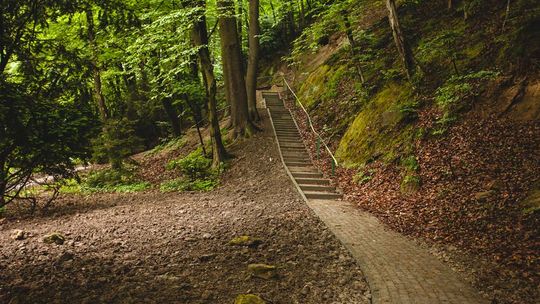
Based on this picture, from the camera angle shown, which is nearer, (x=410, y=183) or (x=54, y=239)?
(x=54, y=239)

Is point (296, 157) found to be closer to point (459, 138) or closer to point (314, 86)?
point (459, 138)

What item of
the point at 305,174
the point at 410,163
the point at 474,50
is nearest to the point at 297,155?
the point at 305,174

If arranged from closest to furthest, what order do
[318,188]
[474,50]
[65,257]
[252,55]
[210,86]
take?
[65,257] < [474,50] < [318,188] < [210,86] < [252,55]

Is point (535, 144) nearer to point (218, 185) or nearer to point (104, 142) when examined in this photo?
point (218, 185)

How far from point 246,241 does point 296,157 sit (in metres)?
8.60

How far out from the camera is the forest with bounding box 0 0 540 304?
5434 mm

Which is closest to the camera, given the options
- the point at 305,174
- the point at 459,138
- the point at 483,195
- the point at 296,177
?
the point at 483,195

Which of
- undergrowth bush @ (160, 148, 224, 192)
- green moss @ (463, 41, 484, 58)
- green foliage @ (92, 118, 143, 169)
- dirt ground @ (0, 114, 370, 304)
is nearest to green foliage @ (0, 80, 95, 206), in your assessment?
dirt ground @ (0, 114, 370, 304)

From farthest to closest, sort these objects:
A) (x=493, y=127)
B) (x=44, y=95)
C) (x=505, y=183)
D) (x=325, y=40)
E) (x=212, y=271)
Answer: (x=325, y=40) < (x=493, y=127) < (x=505, y=183) < (x=212, y=271) < (x=44, y=95)

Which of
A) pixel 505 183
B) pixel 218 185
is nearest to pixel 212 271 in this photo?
pixel 505 183

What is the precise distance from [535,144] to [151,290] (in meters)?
8.36

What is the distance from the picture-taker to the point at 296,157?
Result: 15.6 meters

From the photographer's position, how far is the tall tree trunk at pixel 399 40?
12203mm

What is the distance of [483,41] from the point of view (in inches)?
467
